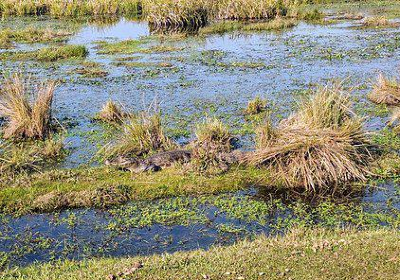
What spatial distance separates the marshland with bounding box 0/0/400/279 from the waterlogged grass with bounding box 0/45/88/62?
2.95 m

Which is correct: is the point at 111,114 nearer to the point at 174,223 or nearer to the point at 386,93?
the point at 174,223

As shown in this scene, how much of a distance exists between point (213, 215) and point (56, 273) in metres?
2.76

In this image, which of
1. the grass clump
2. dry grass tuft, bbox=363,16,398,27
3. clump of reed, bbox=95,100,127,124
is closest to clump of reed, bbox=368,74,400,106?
clump of reed, bbox=95,100,127,124

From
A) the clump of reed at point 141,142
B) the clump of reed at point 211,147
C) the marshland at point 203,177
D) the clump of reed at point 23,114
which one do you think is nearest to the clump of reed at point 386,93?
the marshland at point 203,177

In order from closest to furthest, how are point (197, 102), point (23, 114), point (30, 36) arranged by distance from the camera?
point (23, 114) → point (197, 102) → point (30, 36)

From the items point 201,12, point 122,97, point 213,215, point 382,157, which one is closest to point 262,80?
point 122,97

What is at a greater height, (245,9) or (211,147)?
(245,9)

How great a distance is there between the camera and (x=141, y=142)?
10.2 metres

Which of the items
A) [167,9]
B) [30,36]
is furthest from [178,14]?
[30,36]

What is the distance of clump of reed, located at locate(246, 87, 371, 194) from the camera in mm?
8750

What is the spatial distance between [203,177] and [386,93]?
6.30 meters

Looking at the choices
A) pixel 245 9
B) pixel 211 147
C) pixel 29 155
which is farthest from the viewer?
pixel 245 9

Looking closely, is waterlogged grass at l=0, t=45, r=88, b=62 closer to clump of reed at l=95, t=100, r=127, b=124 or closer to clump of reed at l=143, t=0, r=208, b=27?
clump of reed at l=143, t=0, r=208, b=27

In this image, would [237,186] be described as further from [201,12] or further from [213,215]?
[201,12]
